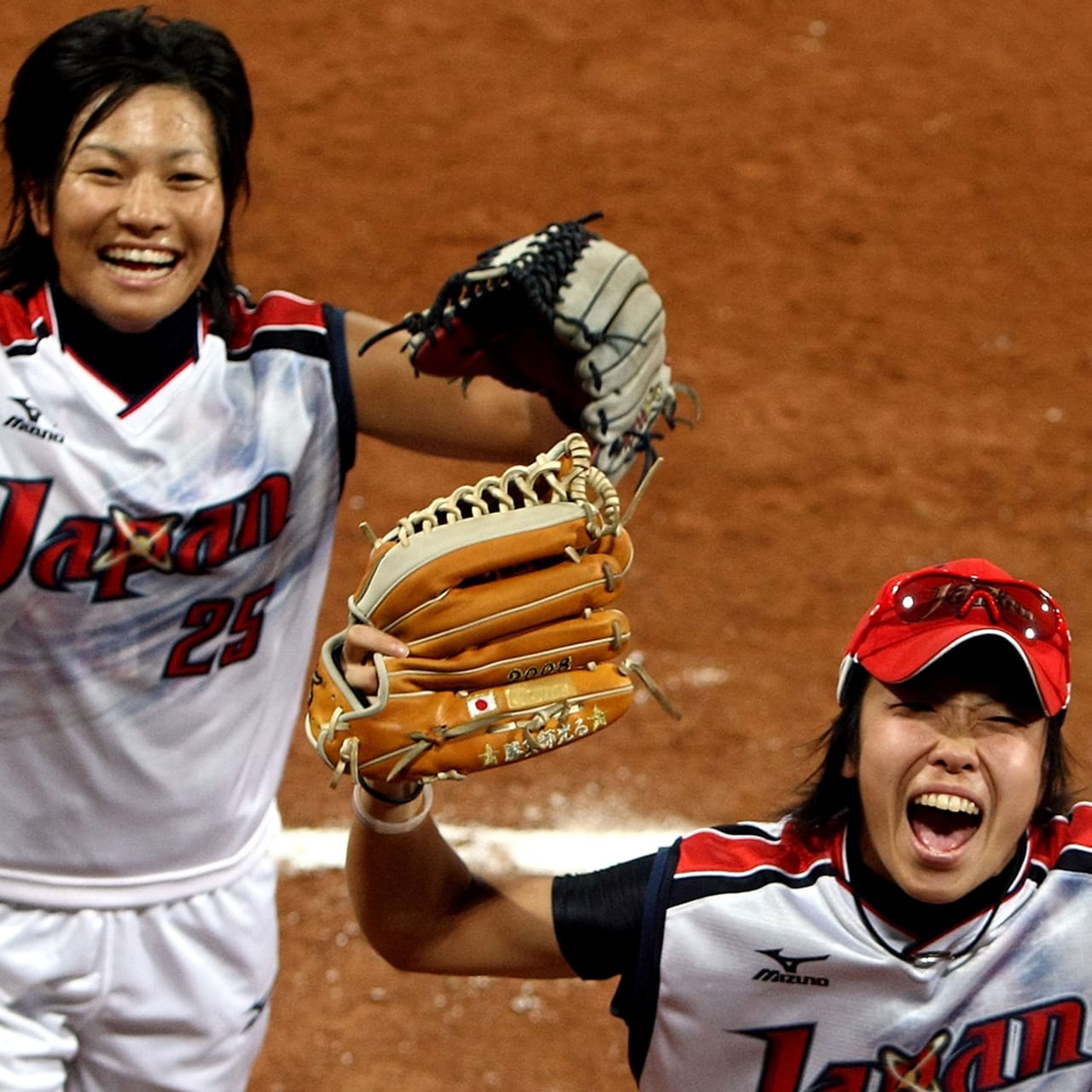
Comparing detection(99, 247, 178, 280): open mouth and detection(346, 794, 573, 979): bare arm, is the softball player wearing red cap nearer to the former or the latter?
detection(346, 794, 573, 979): bare arm

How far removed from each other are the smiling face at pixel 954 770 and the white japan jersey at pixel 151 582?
44.4 inches

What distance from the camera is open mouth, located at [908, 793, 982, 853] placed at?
2.15 meters

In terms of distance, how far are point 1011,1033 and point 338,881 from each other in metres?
2.33

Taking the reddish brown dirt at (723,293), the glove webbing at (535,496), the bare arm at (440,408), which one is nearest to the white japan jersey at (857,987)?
the glove webbing at (535,496)

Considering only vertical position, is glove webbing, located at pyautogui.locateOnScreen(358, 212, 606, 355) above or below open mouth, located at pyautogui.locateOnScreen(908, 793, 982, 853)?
above

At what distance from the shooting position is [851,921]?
229 cm

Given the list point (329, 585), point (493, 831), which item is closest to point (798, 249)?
point (329, 585)

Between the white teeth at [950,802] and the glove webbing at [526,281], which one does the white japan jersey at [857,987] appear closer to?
the white teeth at [950,802]

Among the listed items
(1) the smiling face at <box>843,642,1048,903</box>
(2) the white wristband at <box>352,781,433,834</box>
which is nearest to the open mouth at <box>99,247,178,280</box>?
(2) the white wristband at <box>352,781,433,834</box>

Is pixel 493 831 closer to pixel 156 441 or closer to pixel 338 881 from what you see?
pixel 338 881

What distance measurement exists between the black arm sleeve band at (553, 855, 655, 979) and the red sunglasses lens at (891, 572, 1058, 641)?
489mm

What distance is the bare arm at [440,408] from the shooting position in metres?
2.95

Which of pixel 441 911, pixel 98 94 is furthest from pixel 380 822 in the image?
pixel 98 94

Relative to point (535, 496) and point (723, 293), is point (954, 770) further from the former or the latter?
point (723, 293)
